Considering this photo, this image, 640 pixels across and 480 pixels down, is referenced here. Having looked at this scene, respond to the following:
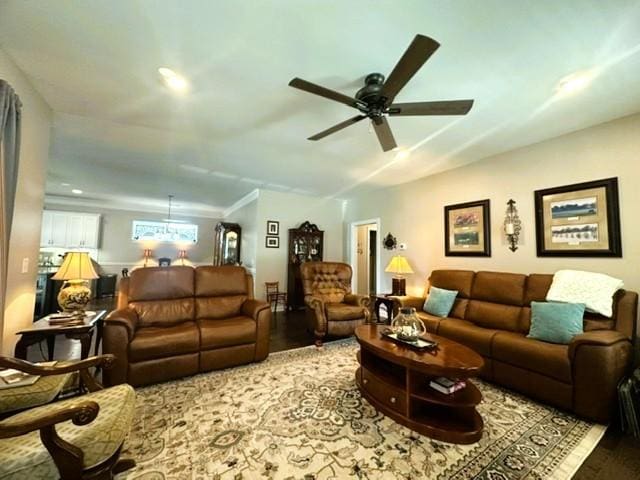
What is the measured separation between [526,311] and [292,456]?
275 cm

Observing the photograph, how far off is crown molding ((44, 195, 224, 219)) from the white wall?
241cm

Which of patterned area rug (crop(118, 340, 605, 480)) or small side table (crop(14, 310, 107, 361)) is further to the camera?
small side table (crop(14, 310, 107, 361))

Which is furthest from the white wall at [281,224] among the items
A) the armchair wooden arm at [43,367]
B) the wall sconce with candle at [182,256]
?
the armchair wooden arm at [43,367]

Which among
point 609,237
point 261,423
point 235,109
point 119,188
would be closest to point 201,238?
point 119,188

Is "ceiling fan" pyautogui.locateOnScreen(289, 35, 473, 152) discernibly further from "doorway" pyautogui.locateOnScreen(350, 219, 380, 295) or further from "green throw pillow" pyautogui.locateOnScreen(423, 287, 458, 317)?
"doorway" pyautogui.locateOnScreen(350, 219, 380, 295)

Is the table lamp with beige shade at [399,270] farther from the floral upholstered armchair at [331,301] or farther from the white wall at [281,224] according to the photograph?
the white wall at [281,224]

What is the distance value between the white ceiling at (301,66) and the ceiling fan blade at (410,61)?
302 millimetres

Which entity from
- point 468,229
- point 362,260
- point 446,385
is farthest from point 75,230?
point 468,229

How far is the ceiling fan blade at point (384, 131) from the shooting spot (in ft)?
6.66

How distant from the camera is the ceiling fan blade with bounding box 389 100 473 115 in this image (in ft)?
5.83

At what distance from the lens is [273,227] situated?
5641 mm

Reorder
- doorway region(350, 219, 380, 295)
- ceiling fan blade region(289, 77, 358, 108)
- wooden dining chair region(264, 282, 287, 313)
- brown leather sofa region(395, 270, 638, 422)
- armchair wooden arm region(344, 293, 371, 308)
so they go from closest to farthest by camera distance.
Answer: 1. ceiling fan blade region(289, 77, 358, 108)
2. brown leather sofa region(395, 270, 638, 422)
3. armchair wooden arm region(344, 293, 371, 308)
4. wooden dining chair region(264, 282, 287, 313)
5. doorway region(350, 219, 380, 295)

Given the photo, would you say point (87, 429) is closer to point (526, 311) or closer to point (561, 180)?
point (526, 311)

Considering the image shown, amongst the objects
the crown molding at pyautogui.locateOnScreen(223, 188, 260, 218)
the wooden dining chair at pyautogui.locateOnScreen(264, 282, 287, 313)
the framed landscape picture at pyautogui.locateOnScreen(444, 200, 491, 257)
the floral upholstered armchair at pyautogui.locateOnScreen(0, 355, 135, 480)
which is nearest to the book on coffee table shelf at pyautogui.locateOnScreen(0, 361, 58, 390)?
the floral upholstered armchair at pyautogui.locateOnScreen(0, 355, 135, 480)
